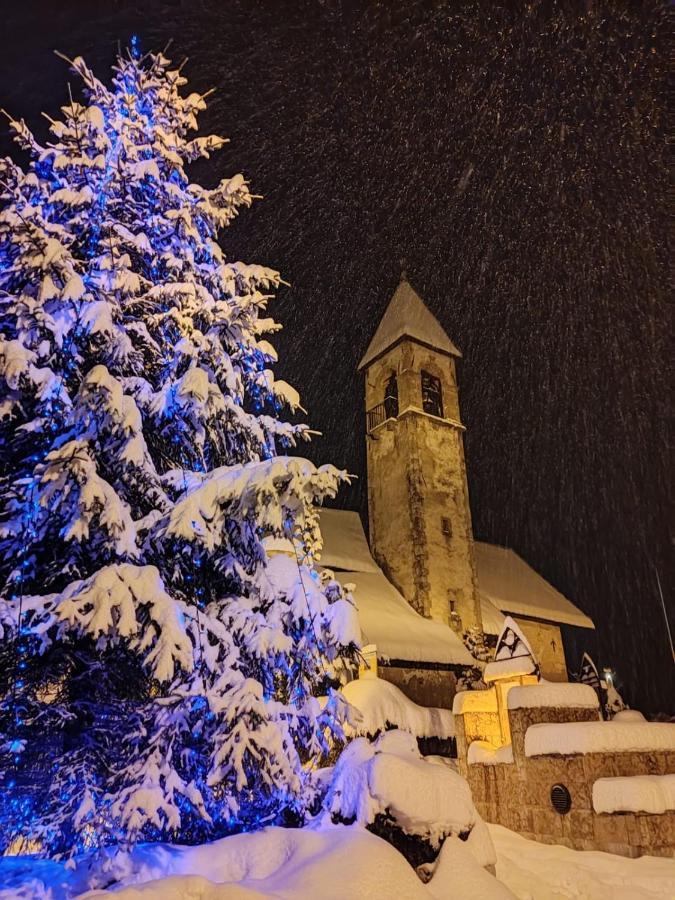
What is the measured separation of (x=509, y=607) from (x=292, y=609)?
24904 millimetres

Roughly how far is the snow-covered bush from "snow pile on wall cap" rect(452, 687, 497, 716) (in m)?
9.57

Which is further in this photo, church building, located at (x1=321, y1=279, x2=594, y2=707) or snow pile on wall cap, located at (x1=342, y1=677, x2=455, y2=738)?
church building, located at (x1=321, y1=279, x2=594, y2=707)

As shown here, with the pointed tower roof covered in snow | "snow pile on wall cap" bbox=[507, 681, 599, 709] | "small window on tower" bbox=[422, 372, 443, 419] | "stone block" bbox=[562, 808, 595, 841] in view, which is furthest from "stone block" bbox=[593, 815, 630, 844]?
the pointed tower roof covered in snow

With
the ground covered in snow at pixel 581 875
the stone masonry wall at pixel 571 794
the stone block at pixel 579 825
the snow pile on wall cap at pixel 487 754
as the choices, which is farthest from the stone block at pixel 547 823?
the snow pile on wall cap at pixel 487 754

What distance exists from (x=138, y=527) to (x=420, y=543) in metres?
19.6

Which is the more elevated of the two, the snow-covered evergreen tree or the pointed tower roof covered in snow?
the pointed tower roof covered in snow

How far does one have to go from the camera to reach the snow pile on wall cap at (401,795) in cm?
518

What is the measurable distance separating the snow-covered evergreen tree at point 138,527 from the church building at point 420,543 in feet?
43.5

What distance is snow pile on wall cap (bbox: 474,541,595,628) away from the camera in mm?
29022

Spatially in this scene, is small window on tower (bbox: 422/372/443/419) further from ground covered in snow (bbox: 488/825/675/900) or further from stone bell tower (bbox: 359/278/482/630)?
ground covered in snow (bbox: 488/825/675/900)

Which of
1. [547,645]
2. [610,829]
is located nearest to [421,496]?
[547,645]

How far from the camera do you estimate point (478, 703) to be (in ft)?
47.8

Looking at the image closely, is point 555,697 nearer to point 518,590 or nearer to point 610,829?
point 610,829

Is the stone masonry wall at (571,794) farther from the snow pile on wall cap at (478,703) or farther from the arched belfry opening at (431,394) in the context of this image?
the arched belfry opening at (431,394)
